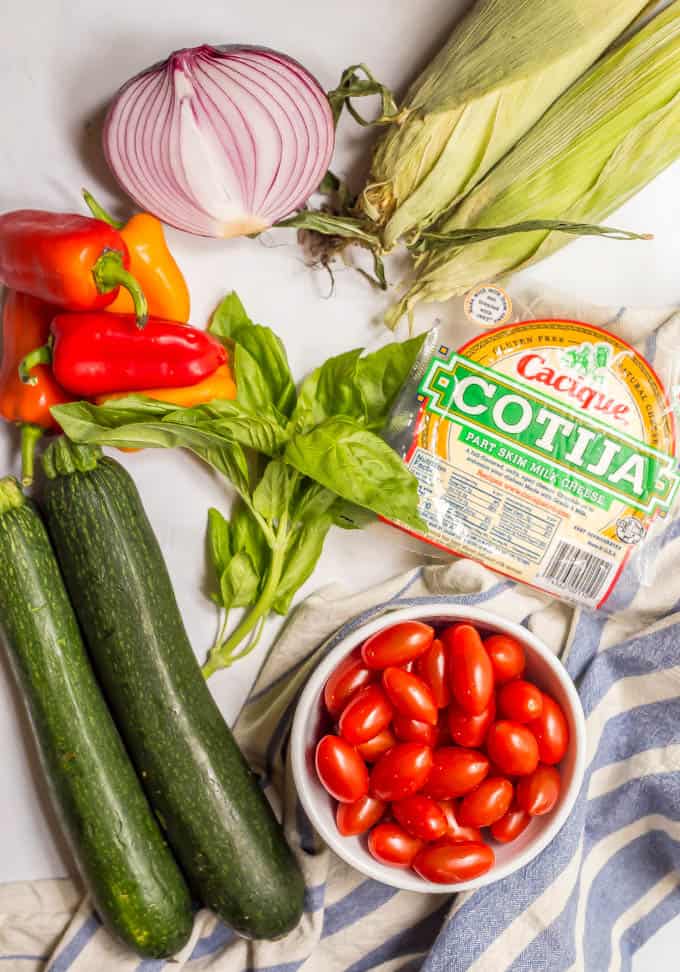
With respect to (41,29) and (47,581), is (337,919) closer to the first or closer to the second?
(47,581)

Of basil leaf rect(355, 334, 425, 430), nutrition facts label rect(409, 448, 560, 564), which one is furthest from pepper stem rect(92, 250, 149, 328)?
nutrition facts label rect(409, 448, 560, 564)

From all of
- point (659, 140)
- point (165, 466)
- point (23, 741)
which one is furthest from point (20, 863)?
point (659, 140)

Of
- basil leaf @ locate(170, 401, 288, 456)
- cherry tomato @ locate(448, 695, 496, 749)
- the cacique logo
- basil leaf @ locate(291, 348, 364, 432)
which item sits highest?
the cacique logo

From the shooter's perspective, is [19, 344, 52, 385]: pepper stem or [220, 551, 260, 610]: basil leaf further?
[220, 551, 260, 610]: basil leaf

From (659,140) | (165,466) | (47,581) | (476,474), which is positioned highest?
(659,140)

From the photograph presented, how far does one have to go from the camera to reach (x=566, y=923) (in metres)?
1.29

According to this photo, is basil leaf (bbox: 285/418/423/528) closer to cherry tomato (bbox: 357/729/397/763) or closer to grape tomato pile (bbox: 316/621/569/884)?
grape tomato pile (bbox: 316/621/569/884)

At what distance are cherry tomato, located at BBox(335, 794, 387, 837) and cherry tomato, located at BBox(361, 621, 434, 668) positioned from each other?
180 millimetres

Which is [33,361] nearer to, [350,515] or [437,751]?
[350,515]

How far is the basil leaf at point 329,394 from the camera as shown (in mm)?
1326

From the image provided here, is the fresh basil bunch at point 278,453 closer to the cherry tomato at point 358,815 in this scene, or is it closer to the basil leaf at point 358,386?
the basil leaf at point 358,386

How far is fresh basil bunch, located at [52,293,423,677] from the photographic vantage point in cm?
124

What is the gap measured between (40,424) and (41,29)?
22.0 inches

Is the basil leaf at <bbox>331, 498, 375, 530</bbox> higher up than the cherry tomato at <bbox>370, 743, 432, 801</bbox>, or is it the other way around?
the basil leaf at <bbox>331, 498, 375, 530</bbox>
